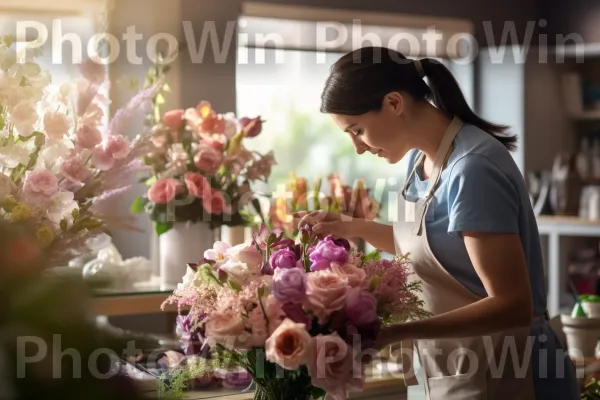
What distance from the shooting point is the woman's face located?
5.88 feet

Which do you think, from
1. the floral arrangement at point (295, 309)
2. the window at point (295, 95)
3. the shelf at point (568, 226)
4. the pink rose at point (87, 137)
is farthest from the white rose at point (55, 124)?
the shelf at point (568, 226)

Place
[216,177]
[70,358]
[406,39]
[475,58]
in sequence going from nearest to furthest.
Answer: [70,358] → [216,177] → [406,39] → [475,58]

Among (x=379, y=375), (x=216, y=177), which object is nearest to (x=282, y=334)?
(x=379, y=375)

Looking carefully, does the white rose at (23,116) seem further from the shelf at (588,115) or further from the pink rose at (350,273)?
the shelf at (588,115)

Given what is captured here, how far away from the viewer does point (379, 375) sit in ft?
6.89

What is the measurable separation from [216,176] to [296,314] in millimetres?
1409

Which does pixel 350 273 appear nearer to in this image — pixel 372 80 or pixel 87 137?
pixel 372 80

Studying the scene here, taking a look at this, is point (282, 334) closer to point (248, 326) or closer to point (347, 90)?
point (248, 326)

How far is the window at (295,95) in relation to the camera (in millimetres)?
4699

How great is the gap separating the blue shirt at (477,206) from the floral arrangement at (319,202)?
2.85 feet

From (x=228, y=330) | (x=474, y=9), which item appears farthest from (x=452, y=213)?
(x=474, y=9)

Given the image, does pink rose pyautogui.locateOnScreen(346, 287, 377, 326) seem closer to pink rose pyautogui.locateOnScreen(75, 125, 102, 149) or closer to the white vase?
pink rose pyautogui.locateOnScreen(75, 125, 102, 149)

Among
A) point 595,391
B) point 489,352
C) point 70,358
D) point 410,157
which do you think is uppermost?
point 410,157

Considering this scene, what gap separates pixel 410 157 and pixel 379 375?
1.65ft
